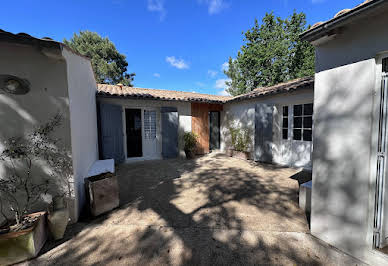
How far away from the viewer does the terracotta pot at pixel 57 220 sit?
215cm

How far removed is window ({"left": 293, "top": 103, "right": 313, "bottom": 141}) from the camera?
507cm

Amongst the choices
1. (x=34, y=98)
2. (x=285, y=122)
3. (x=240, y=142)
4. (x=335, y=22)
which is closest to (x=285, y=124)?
(x=285, y=122)

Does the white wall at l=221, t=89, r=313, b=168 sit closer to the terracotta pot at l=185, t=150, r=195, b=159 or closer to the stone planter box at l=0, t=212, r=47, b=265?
the terracotta pot at l=185, t=150, r=195, b=159

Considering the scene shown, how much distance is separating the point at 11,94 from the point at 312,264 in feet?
15.2

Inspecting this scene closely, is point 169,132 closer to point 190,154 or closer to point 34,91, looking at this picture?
point 190,154

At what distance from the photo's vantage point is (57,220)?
2.17 m

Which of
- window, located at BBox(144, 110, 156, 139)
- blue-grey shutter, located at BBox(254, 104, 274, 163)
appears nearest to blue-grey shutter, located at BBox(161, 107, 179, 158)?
window, located at BBox(144, 110, 156, 139)

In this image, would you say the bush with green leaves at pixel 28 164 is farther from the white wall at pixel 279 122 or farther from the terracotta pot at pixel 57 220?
the white wall at pixel 279 122

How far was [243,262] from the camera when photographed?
1.82 meters

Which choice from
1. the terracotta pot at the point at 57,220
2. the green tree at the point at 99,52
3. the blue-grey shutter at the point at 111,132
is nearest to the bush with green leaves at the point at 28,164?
the terracotta pot at the point at 57,220

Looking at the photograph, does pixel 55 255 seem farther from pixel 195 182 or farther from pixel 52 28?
pixel 52 28

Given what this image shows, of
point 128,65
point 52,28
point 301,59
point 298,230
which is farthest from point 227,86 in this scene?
point 298,230

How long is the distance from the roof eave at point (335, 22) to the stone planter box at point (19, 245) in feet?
14.2

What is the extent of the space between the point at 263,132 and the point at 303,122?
136 centimetres
